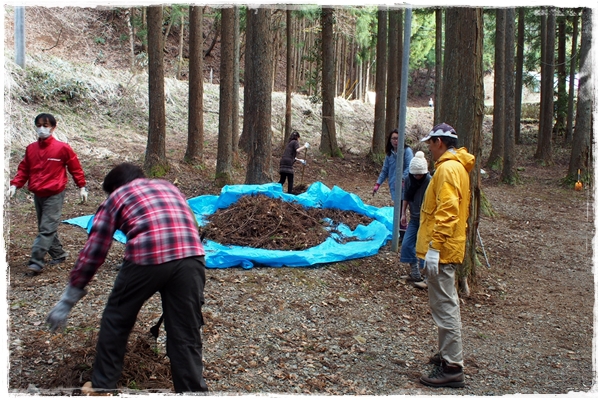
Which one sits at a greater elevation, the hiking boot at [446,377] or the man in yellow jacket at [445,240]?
the man in yellow jacket at [445,240]

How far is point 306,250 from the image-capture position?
24.3 feet

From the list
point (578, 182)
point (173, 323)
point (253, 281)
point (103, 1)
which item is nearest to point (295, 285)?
point (253, 281)

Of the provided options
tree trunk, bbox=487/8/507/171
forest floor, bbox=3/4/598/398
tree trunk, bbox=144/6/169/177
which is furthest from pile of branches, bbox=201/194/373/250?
tree trunk, bbox=487/8/507/171

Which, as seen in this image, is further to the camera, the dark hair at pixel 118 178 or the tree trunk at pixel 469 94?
the tree trunk at pixel 469 94

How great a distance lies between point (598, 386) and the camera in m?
4.70

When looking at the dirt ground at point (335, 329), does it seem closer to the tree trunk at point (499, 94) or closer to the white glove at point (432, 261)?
the white glove at point (432, 261)

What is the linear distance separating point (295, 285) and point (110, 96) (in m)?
13.6

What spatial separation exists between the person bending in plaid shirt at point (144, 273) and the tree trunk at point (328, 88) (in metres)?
15.5

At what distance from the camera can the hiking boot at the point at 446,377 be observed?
4383 millimetres

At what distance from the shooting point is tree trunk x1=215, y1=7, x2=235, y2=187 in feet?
41.4

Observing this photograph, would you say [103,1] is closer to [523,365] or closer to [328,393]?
[328,393]

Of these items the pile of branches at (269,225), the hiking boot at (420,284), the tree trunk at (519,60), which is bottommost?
the hiking boot at (420,284)

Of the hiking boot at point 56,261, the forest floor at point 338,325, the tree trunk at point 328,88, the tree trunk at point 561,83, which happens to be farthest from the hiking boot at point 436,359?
the tree trunk at point 561,83

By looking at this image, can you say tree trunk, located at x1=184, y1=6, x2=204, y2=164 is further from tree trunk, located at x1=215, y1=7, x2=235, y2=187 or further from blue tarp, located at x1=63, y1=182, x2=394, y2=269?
blue tarp, located at x1=63, y1=182, x2=394, y2=269
